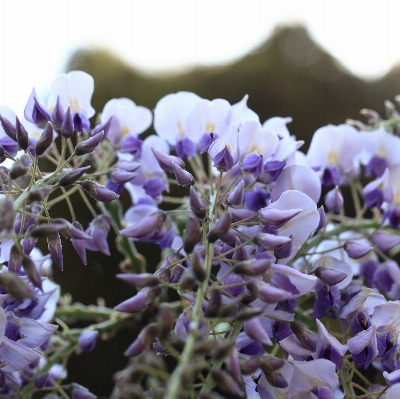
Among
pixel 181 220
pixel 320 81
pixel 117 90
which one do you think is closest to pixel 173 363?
pixel 181 220

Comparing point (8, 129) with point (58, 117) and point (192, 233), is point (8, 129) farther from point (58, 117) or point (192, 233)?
point (192, 233)

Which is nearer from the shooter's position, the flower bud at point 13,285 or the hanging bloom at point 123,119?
the flower bud at point 13,285

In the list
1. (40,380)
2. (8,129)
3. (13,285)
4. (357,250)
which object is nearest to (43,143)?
(8,129)

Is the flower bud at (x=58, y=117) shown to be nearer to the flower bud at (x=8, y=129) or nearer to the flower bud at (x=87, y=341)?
the flower bud at (x=8, y=129)

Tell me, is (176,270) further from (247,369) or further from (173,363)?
(173,363)

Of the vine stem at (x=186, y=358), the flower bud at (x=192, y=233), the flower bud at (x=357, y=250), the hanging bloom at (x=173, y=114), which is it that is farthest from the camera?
the hanging bloom at (x=173, y=114)

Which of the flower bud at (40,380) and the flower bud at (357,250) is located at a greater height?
the flower bud at (357,250)

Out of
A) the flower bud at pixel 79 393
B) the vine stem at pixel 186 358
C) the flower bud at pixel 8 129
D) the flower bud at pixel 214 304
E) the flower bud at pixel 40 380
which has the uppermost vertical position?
the flower bud at pixel 8 129

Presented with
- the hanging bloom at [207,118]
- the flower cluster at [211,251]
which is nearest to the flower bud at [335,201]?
the flower cluster at [211,251]

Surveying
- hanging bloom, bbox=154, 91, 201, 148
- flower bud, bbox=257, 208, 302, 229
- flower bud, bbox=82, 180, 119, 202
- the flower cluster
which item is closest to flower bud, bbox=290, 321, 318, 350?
the flower cluster

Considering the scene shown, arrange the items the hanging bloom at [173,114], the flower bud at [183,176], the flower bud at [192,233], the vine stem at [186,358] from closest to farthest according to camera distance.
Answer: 1. the vine stem at [186,358]
2. the flower bud at [192,233]
3. the flower bud at [183,176]
4. the hanging bloom at [173,114]
